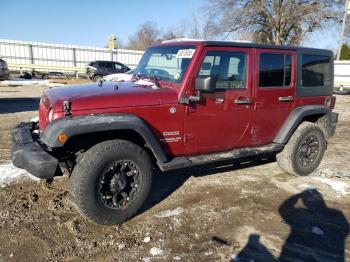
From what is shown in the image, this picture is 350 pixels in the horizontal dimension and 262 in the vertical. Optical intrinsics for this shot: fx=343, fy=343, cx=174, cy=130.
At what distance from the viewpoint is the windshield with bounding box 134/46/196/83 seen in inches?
166

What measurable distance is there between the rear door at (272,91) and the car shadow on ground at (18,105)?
797 cm

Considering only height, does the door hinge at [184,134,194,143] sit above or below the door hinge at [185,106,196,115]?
below

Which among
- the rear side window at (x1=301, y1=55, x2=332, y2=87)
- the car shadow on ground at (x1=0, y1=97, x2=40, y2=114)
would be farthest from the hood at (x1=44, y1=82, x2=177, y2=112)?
the car shadow on ground at (x1=0, y1=97, x2=40, y2=114)

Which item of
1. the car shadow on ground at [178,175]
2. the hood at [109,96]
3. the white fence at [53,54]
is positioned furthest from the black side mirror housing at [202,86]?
the white fence at [53,54]

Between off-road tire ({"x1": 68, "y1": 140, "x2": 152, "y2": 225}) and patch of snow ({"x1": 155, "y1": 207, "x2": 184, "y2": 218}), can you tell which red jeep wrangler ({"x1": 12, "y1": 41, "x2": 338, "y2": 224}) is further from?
patch of snow ({"x1": 155, "y1": 207, "x2": 184, "y2": 218})

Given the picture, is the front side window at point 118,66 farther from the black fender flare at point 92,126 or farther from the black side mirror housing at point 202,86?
the black fender flare at point 92,126

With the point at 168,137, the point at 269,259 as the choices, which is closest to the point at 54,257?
the point at 168,137

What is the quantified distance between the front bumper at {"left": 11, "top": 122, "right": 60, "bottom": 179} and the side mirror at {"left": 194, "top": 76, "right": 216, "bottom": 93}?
1.77 m

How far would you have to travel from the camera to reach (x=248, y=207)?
4.38 metres

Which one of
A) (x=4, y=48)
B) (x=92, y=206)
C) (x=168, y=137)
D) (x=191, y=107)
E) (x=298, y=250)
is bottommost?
(x=298, y=250)

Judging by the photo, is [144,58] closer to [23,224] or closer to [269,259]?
[23,224]

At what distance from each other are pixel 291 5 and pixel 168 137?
26371mm

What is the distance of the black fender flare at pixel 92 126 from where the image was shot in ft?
11.0

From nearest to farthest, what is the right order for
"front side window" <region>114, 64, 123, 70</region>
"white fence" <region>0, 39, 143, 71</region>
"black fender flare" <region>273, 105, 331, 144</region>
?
"black fender flare" <region>273, 105, 331, 144</region>
"front side window" <region>114, 64, 123, 70</region>
"white fence" <region>0, 39, 143, 71</region>
